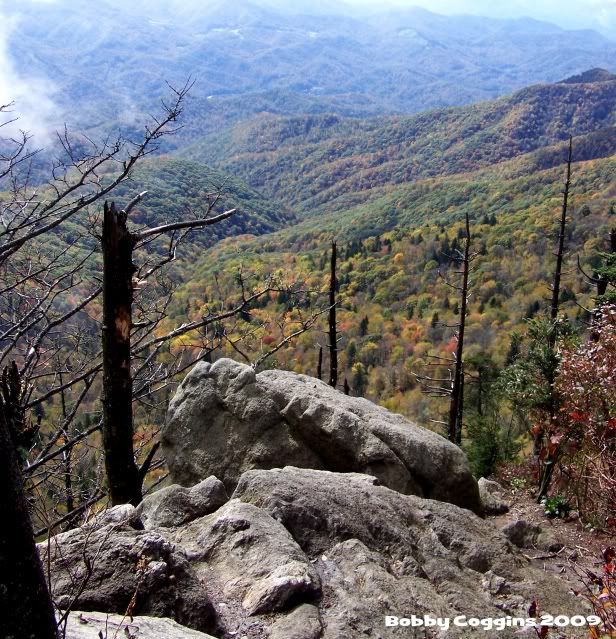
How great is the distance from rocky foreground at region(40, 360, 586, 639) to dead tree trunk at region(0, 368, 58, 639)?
19cm

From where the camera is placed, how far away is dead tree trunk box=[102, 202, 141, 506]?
199 inches

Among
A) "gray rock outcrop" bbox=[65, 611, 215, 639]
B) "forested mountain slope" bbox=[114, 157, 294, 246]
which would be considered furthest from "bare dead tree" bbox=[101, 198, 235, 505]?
"forested mountain slope" bbox=[114, 157, 294, 246]

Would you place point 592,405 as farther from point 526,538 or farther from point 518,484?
point 518,484

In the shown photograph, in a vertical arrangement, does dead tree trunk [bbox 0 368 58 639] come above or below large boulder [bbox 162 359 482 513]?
above

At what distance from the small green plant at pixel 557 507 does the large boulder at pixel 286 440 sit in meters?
1.84

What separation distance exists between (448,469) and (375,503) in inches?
111

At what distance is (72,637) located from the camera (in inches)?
124

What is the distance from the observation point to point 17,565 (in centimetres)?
251

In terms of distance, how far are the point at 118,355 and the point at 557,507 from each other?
8330 millimetres

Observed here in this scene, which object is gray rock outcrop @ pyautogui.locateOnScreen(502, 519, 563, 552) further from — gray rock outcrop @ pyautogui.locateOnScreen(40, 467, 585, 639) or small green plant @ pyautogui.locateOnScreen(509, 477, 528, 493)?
small green plant @ pyautogui.locateOnScreen(509, 477, 528, 493)

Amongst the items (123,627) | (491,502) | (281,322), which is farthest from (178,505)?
(491,502)

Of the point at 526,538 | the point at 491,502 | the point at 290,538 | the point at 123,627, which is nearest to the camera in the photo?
the point at 123,627

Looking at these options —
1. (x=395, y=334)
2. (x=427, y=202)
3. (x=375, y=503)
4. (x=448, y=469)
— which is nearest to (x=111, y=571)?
(x=375, y=503)

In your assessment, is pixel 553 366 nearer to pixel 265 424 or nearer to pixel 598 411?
pixel 598 411
